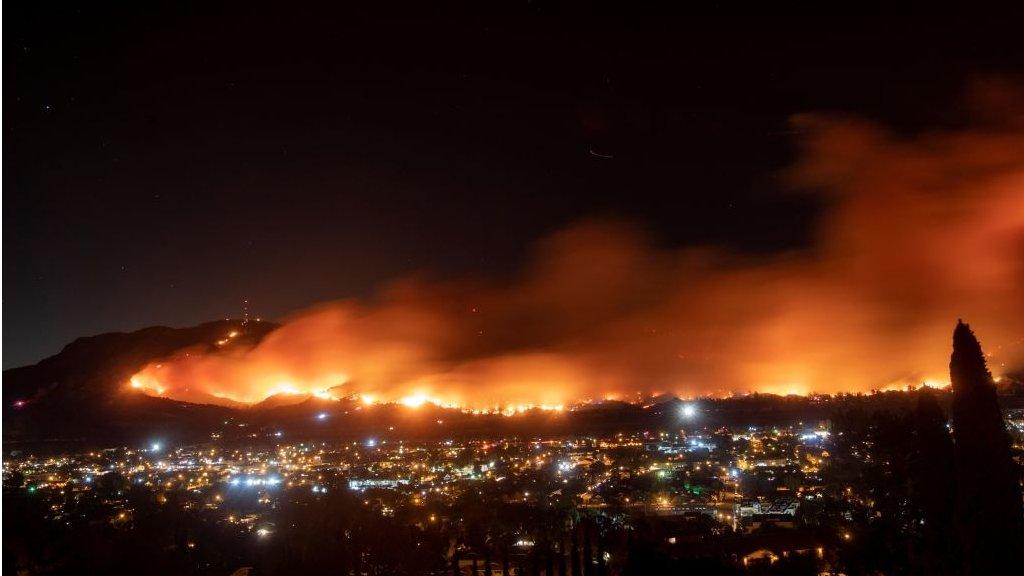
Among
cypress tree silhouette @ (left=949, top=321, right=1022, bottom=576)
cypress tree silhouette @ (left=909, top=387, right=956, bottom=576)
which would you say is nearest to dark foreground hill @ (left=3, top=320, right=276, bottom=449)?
cypress tree silhouette @ (left=909, top=387, right=956, bottom=576)

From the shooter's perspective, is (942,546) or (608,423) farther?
(608,423)

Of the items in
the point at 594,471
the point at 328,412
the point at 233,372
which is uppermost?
the point at 233,372

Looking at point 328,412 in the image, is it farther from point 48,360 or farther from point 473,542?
point 473,542

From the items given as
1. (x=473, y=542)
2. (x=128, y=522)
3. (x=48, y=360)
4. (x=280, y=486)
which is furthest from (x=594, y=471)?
(x=48, y=360)

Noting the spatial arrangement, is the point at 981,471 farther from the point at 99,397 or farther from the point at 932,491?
the point at 99,397

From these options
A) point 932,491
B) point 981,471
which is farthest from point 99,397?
point 981,471

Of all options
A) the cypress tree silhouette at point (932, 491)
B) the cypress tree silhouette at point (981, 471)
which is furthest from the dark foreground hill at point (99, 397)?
the cypress tree silhouette at point (981, 471)

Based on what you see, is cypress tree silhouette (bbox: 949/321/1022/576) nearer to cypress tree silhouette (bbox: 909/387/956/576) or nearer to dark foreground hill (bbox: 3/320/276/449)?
cypress tree silhouette (bbox: 909/387/956/576)
